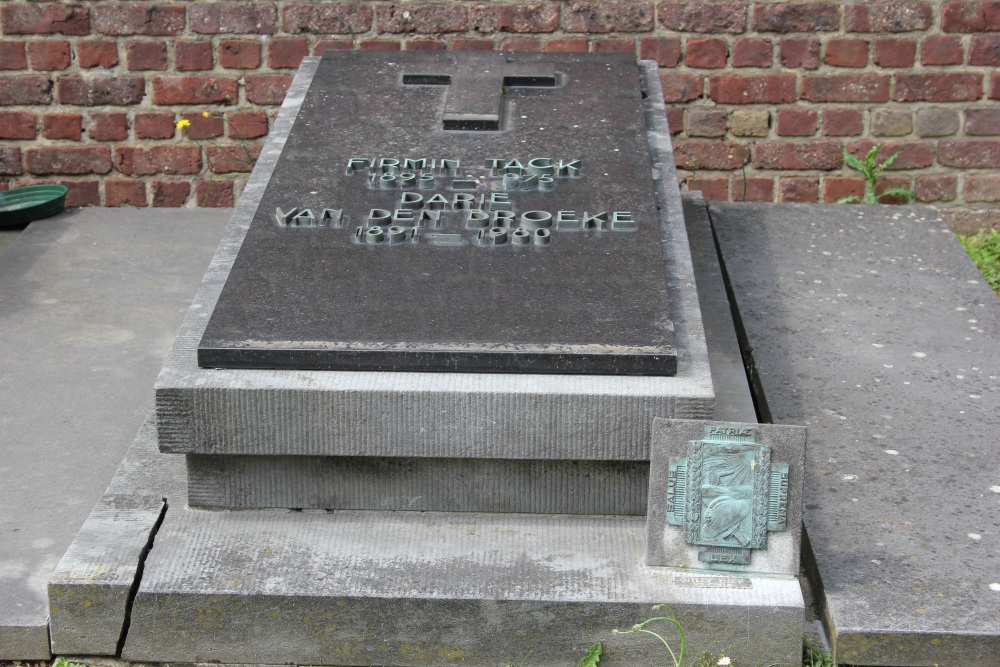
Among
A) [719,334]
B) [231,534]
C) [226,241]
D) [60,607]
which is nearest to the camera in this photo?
[60,607]

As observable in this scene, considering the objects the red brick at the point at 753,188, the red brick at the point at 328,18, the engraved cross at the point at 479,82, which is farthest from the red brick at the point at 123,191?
the red brick at the point at 753,188

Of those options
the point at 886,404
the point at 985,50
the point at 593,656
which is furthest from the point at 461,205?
the point at 985,50

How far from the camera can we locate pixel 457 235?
2836 mm

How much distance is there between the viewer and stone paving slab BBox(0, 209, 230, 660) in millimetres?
2473

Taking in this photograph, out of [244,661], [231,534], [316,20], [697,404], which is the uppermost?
[316,20]

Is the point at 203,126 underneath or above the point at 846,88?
underneath

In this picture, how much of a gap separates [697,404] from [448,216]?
0.87 meters

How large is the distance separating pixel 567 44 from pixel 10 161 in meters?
1.98

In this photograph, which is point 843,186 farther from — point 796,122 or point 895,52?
point 895,52

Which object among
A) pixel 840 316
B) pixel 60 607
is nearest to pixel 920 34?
pixel 840 316

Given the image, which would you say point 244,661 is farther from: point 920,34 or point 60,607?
point 920,34

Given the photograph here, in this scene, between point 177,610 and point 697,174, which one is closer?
point 177,610

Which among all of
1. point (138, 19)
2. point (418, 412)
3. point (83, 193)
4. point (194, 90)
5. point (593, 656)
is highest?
point (138, 19)

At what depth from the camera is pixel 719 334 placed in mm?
3252
